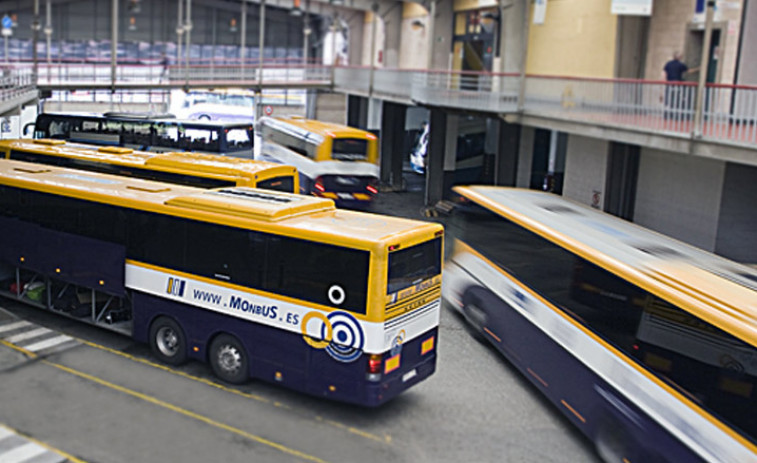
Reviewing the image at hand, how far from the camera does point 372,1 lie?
39.0 m

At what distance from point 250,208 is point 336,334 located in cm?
237

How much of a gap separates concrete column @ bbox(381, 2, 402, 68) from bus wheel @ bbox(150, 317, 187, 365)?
28531mm

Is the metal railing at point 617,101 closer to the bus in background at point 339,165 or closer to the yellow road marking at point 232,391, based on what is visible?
the bus in background at point 339,165

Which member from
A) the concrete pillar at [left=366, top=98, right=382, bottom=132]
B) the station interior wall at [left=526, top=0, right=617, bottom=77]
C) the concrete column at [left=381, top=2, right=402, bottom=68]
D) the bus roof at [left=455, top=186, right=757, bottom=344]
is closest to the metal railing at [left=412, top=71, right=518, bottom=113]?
the station interior wall at [left=526, top=0, right=617, bottom=77]

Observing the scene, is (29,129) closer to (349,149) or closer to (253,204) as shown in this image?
(349,149)

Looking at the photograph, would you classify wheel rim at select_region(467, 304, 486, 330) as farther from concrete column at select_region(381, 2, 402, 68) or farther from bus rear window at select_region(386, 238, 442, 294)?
concrete column at select_region(381, 2, 402, 68)

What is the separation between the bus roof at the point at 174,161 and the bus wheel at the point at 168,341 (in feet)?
19.4

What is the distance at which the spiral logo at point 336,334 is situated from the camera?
1089cm

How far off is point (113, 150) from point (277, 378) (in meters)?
11.7

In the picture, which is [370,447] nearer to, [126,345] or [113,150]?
[126,345]

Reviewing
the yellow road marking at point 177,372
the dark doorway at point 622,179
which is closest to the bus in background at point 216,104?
the dark doorway at point 622,179

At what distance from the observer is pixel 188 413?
11422 mm

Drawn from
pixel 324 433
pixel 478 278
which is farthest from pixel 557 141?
pixel 324 433

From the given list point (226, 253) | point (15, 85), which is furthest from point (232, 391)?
point (15, 85)
